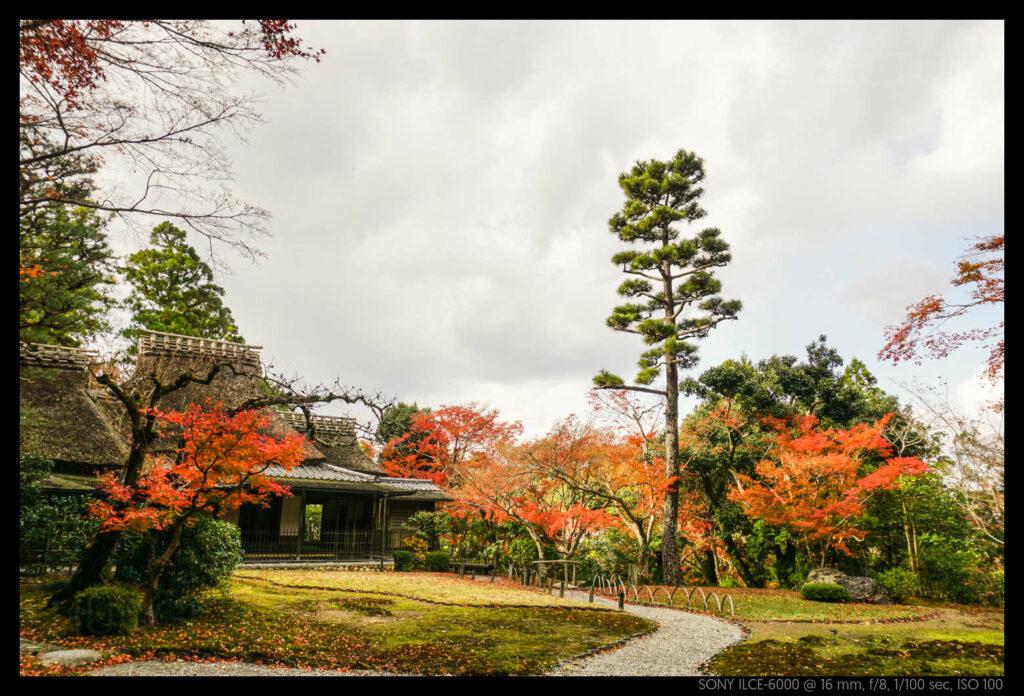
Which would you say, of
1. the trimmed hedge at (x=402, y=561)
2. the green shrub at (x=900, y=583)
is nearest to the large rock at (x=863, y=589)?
the green shrub at (x=900, y=583)

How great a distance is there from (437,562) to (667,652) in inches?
384

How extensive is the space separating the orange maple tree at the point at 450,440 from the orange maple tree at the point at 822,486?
26.6 ft

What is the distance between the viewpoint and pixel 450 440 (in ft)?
67.9

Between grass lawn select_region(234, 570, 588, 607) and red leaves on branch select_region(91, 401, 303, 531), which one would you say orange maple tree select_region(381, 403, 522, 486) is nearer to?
grass lawn select_region(234, 570, 588, 607)

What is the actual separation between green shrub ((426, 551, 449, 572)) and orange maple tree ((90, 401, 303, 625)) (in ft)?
26.5

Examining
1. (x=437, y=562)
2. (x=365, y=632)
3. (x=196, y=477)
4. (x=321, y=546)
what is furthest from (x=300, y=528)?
(x=365, y=632)

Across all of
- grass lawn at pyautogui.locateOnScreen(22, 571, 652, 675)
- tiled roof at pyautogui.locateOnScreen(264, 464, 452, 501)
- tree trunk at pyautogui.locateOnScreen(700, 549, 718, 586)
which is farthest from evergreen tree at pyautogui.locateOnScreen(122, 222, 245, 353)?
tree trunk at pyautogui.locateOnScreen(700, 549, 718, 586)

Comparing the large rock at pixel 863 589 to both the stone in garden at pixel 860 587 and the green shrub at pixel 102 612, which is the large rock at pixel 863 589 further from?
the green shrub at pixel 102 612

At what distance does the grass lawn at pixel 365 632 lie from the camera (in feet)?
17.5

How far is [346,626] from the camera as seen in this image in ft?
22.9

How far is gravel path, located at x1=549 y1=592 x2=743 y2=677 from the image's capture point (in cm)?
537

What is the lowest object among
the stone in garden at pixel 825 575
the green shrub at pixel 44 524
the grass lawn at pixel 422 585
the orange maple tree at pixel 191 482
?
→ the grass lawn at pixel 422 585
